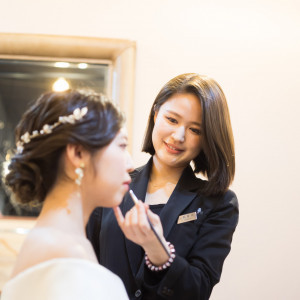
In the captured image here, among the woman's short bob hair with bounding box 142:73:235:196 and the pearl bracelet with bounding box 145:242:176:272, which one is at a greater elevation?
the woman's short bob hair with bounding box 142:73:235:196

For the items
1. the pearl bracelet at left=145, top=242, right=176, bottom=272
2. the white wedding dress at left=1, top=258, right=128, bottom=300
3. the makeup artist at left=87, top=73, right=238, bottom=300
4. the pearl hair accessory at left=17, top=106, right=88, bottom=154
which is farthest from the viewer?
the makeup artist at left=87, top=73, right=238, bottom=300

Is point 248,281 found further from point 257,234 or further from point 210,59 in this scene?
point 210,59

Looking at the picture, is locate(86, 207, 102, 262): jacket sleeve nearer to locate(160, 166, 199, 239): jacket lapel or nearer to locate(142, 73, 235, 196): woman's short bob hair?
locate(160, 166, 199, 239): jacket lapel

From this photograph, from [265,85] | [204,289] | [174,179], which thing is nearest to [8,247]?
[174,179]

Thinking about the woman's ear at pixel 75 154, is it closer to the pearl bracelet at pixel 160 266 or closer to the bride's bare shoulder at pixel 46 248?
the bride's bare shoulder at pixel 46 248

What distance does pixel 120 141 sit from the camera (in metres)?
1.38

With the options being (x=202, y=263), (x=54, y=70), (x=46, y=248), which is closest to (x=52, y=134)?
(x=46, y=248)

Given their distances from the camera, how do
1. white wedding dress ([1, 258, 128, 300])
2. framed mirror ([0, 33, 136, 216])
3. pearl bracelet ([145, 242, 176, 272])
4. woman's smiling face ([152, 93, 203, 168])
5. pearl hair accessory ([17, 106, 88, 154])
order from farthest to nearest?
framed mirror ([0, 33, 136, 216]) < woman's smiling face ([152, 93, 203, 168]) < pearl bracelet ([145, 242, 176, 272]) < pearl hair accessory ([17, 106, 88, 154]) < white wedding dress ([1, 258, 128, 300])

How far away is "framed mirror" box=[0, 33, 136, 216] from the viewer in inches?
109

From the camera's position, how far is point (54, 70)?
2.82 metres

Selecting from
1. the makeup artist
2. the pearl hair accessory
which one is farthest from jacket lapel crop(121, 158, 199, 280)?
the pearl hair accessory

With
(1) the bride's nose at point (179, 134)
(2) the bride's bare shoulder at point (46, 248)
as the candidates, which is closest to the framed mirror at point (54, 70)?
(1) the bride's nose at point (179, 134)

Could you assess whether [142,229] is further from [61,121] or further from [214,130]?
[214,130]

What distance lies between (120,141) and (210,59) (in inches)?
64.8
